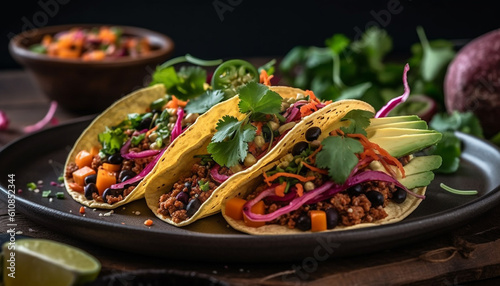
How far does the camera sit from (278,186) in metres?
3.06

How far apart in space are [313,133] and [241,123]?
1.19 ft

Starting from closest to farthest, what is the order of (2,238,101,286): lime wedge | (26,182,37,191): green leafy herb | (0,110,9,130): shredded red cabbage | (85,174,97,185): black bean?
(2,238,101,286): lime wedge, (85,174,97,185): black bean, (26,182,37,191): green leafy herb, (0,110,9,130): shredded red cabbage

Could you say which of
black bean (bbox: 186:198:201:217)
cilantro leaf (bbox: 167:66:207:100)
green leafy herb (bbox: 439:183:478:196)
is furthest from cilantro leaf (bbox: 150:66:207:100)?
green leafy herb (bbox: 439:183:478:196)

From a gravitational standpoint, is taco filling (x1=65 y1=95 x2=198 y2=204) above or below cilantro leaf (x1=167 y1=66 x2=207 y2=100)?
below

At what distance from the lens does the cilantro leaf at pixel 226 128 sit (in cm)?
314

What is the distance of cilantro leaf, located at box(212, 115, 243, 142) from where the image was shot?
3137 millimetres

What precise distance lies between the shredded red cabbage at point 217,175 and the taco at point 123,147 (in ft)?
1.18

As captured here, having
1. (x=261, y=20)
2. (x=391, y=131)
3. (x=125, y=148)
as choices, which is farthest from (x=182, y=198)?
(x=261, y=20)

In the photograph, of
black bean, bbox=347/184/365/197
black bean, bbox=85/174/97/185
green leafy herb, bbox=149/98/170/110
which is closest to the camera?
black bean, bbox=347/184/365/197

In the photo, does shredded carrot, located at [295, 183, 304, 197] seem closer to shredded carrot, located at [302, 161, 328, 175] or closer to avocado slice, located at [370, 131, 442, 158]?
shredded carrot, located at [302, 161, 328, 175]

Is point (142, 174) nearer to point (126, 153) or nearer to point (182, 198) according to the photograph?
point (126, 153)

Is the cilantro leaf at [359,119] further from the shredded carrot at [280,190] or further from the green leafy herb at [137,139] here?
the green leafy herb at [137,139]

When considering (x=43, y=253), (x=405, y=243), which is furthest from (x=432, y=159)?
(x=43, y=253)

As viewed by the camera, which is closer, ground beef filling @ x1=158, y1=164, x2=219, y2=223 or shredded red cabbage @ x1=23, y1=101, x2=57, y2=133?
ground beef filling @ x1=158, y1=164, x2=219, y2=223
